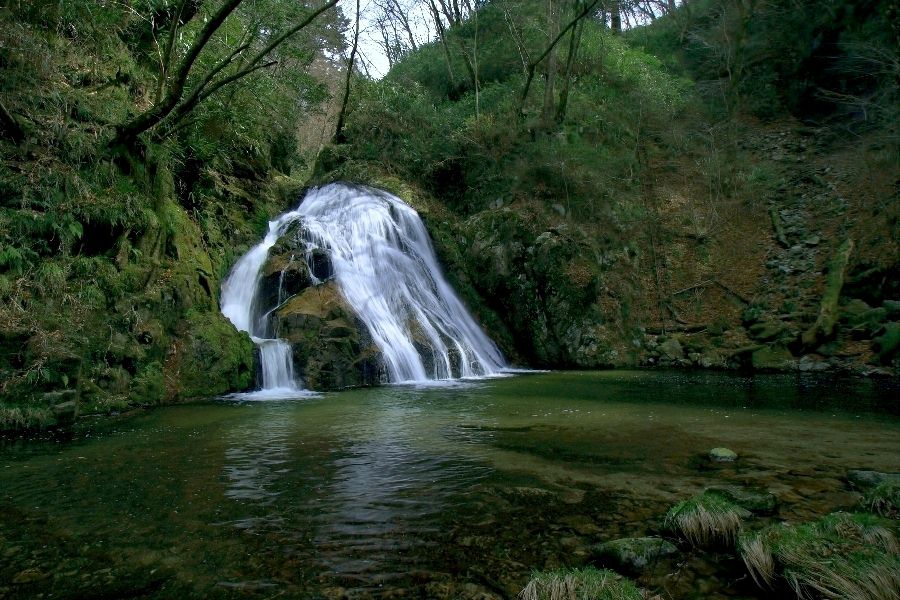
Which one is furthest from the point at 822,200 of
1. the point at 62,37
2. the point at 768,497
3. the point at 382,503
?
the point at 62,37

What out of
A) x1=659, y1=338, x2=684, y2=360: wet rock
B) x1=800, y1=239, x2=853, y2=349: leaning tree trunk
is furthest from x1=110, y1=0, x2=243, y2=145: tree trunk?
x1=800, y1=239, x2=853, y2=349: leaning tree trunk

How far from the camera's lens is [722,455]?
477 centimetres

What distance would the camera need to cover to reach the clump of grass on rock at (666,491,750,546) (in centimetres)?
300

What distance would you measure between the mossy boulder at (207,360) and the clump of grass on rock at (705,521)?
827 centimetres

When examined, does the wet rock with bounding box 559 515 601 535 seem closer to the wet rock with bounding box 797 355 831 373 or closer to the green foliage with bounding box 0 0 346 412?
the green foliage with bounding box 0 0 346 412

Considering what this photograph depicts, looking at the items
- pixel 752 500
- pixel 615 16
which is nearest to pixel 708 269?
pixel 752 500

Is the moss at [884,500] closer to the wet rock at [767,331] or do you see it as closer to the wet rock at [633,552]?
the wet rock at [633,552]

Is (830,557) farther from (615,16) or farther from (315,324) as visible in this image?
(615,16)

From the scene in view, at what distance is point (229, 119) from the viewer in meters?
12.4

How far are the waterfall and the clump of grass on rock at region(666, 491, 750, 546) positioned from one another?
8.65 meters

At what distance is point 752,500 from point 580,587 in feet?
5.93

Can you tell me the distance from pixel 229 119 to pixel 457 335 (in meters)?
7.79

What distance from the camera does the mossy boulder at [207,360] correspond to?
29.9 ft

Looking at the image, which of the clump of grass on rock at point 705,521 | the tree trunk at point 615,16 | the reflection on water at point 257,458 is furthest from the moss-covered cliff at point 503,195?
the clump of grass on rock at point 705,521
